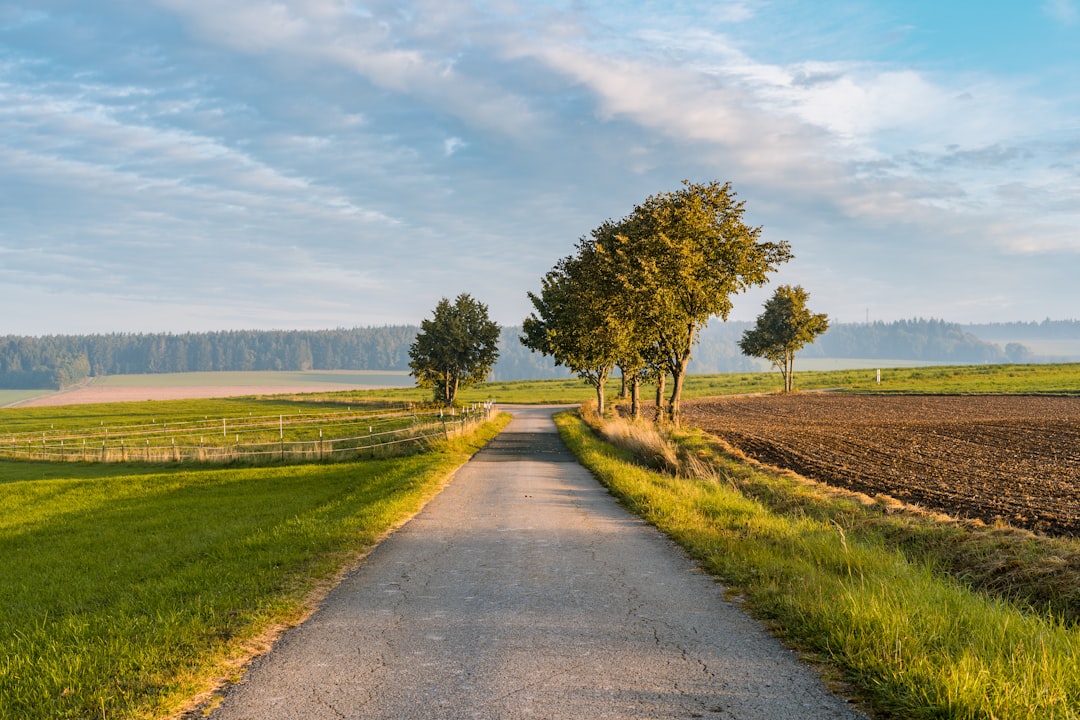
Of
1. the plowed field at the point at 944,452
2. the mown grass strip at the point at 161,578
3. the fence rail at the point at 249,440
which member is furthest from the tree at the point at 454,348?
the mown grass strip at the point at 161,578

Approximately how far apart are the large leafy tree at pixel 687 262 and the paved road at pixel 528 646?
74.0 ft

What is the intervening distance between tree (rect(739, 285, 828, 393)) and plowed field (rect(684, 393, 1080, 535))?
25167mm

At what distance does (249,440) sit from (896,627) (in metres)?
52.0

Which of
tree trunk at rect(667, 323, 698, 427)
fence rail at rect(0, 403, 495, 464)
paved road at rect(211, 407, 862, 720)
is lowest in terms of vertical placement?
fence rail at rect(0, 403, 495, 464)

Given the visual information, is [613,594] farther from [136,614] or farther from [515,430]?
[515,430]

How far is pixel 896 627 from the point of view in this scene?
240 inches

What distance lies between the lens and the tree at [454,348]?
7419cm

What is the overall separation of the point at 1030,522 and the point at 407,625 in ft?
40.4

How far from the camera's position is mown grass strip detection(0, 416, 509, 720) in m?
5.67

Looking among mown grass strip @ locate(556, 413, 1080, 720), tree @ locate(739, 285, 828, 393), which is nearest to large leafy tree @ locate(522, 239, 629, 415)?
mown grass strip @ locate(556, 413, 1080, 720)

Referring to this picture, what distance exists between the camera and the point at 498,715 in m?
4.87

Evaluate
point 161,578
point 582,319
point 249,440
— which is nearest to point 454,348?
point 249,440

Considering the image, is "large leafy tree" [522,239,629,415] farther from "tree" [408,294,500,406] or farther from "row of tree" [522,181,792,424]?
"tree" [408,294,500,406]

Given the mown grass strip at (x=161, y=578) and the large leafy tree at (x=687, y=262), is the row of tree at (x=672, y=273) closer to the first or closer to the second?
the large leafy tree at (x=687, y=262)
